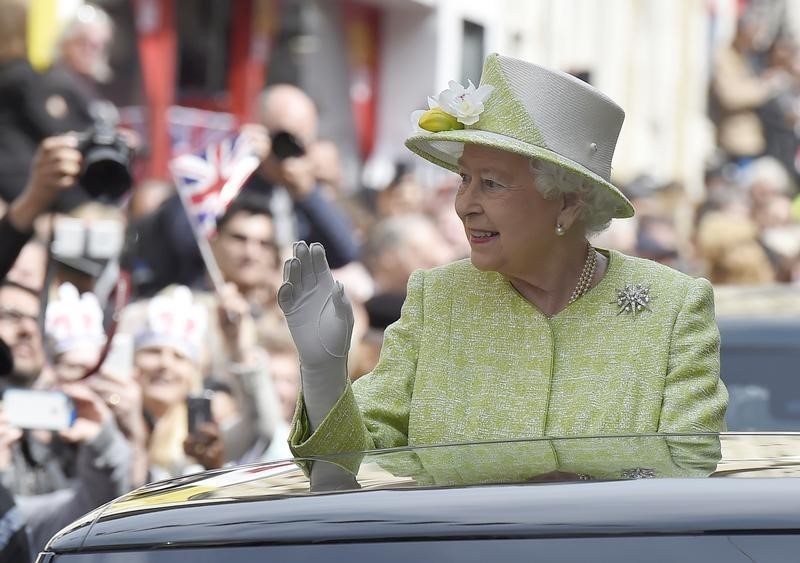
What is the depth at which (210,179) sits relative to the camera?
5.87m

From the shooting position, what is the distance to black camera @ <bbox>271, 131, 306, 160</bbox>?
6.17 meters

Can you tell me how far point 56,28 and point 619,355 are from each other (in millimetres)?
4405

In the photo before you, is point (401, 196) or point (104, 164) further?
point (401, 196)

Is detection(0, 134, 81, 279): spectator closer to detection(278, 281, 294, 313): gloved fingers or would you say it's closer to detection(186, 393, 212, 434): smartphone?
detection(186, 393, 212, 434): smartphone

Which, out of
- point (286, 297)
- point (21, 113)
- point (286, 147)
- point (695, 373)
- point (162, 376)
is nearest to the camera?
point (286, 297)

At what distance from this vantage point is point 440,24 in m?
13.4

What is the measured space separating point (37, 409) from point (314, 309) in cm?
204

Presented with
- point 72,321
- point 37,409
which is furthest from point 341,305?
point 72,321

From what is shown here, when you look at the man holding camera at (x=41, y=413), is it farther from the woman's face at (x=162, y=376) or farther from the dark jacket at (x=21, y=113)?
the dark jacket at (x=21, y=113)

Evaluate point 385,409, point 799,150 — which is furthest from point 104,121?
point 799,150

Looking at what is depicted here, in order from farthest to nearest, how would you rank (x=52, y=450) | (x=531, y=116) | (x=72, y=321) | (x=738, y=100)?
1. (x=738, y=100)
2. (x=72, y=321)
3. (x=52, y=450)
4. (x=531, y=116)

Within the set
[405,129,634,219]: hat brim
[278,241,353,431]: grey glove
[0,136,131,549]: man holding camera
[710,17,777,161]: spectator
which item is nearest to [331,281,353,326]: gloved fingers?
[278,241,353,431]: grey glove

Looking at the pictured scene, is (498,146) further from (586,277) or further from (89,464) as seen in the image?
(89,464)

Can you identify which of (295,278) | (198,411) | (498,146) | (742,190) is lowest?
(742,190)
